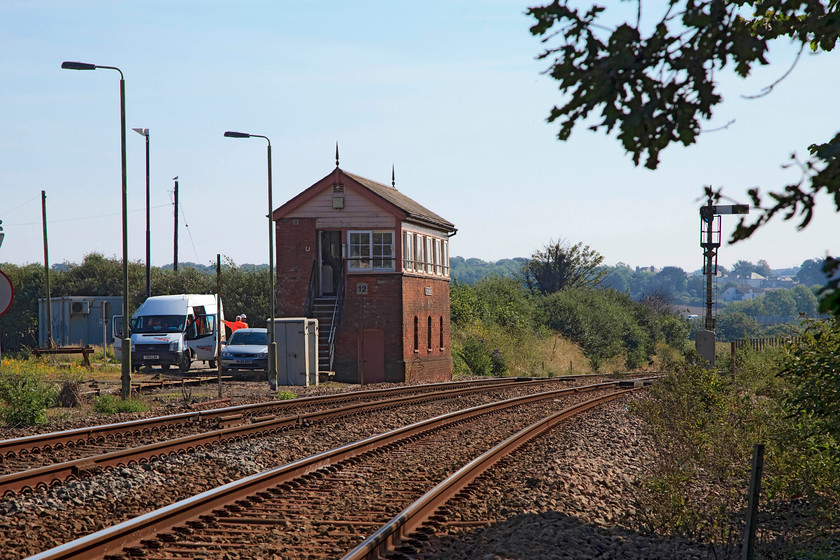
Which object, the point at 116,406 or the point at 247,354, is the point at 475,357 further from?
the point at 116,406

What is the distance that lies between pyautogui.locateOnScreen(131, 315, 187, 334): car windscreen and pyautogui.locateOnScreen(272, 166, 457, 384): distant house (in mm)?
4589

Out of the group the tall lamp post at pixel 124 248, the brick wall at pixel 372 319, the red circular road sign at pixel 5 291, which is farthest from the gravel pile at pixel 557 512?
the brick wall at pixel 372 319

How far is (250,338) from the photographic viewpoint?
3425 cm

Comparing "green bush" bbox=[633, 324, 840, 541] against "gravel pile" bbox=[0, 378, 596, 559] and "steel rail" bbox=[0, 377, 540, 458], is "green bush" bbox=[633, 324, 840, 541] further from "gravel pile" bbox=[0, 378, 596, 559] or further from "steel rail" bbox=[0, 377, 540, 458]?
"steel rail" bbox=[0, 377, 540, 458]

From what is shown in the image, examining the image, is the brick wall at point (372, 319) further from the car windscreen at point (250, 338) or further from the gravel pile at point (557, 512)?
the gravel pile at point (557, 512)

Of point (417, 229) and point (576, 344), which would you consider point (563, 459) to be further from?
point (576, 344)

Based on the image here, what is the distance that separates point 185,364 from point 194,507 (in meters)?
27.7

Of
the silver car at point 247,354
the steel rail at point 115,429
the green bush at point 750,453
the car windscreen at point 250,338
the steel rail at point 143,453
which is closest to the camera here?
the green bush at point 750,453

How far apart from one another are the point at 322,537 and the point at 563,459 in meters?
5.83

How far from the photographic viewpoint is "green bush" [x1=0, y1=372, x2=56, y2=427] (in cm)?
1638

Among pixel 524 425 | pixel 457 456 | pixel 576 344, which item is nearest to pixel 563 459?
pixel 457 456

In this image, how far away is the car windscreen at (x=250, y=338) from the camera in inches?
1337

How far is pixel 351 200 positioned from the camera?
123ft

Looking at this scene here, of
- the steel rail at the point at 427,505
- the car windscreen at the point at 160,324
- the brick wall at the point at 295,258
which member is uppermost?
the brick wall at the point at 295,258
